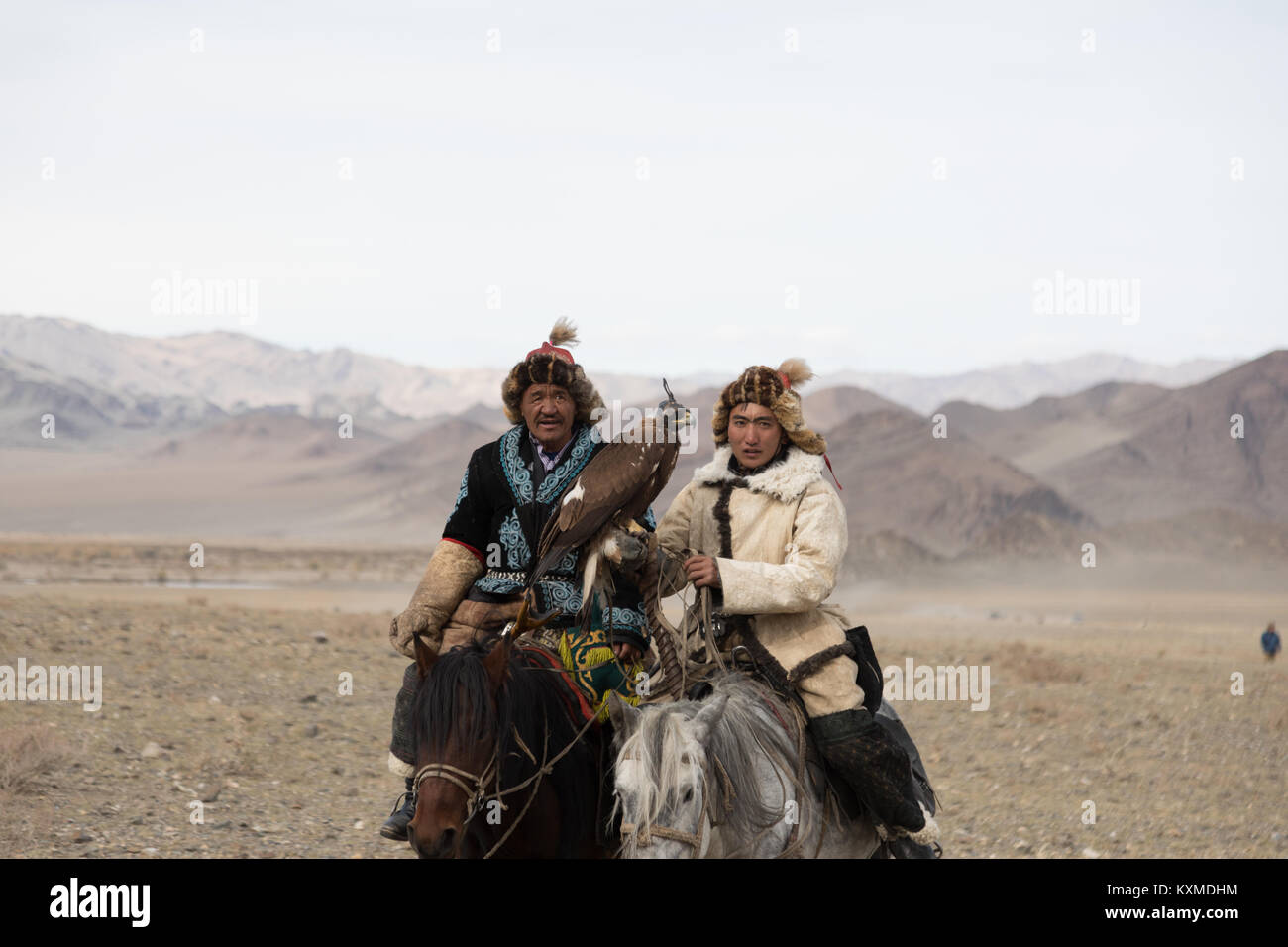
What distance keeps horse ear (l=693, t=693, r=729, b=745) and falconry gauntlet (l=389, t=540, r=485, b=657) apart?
4.18 ft

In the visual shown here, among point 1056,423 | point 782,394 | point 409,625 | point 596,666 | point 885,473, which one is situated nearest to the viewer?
point 596,666

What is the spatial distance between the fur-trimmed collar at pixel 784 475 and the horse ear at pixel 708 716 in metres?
0.84

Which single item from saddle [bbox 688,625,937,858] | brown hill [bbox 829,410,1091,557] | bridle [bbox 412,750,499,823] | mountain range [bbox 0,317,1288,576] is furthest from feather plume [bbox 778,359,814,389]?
brown hill [bbox 829,410,1091,557]

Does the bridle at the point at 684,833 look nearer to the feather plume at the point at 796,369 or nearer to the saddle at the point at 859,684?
the saddle at the point at 859,684

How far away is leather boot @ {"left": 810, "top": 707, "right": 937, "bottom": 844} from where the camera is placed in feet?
16.1

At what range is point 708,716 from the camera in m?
4.45

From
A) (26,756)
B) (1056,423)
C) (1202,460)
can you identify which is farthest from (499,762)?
(1056,423)

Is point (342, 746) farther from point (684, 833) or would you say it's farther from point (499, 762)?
point (684, 833)

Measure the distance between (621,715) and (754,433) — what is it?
139cm

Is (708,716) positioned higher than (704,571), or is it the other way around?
(704,571)

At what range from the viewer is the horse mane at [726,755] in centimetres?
409

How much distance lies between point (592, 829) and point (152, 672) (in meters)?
10.8

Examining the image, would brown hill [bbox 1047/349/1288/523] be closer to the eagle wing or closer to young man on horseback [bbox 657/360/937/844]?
young man on horseback [bbox 657/360/937/844]

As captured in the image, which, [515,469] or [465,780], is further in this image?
[515,469]
